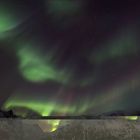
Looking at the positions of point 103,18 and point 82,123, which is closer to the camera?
point 82,123

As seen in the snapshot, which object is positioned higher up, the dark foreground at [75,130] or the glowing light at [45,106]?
the glowing light at [45,106]

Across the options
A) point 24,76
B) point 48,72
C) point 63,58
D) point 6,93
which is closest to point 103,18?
point 63,58

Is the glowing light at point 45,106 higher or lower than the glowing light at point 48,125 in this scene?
higher

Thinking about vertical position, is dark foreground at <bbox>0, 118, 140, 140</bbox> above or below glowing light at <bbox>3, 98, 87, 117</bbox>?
below

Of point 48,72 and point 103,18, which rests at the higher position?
point 103,18

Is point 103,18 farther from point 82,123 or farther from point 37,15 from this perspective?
point 82,123

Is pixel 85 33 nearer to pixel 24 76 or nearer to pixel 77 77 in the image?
pixel 77 77

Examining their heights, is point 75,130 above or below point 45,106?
below

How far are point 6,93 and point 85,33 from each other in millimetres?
503

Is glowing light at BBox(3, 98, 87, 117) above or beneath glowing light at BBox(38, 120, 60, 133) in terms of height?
above

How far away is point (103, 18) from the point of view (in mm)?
1438

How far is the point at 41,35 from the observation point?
142 centimetres

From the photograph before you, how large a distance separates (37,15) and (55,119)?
538mm

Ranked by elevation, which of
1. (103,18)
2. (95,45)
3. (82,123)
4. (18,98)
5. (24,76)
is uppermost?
(103,18)
